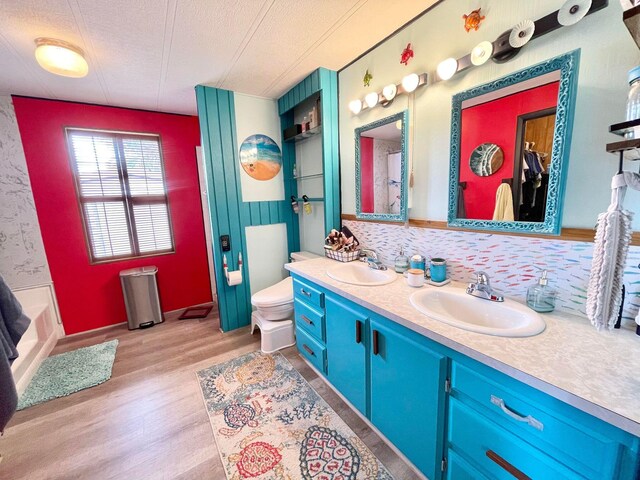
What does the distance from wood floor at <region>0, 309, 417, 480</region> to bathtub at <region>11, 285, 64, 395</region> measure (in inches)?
18.1

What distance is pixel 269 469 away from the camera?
1.34m

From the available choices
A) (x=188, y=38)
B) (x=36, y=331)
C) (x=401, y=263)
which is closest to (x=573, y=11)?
(x=401, y=263)

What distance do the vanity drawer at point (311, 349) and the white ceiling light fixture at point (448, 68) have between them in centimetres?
182

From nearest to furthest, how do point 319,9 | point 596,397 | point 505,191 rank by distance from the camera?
point 596,397, point 505,191, point 319,9

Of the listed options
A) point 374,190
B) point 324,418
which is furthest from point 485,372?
point 374,190

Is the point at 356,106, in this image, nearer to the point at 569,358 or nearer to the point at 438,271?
the point at 438,271

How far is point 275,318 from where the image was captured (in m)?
2.41

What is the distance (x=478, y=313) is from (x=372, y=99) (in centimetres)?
153

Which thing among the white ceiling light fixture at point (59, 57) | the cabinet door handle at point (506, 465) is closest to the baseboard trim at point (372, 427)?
the cabinet door handle at point (506, 465)

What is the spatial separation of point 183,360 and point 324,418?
4.70ft

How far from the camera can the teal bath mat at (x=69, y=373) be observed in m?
1.92

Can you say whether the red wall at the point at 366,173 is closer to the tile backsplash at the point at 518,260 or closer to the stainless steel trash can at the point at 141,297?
the tile backsplash at the point at 518,260

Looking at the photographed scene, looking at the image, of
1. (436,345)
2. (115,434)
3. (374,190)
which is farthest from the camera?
(374,190)

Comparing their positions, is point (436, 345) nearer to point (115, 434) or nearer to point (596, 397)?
point (596, 397)
